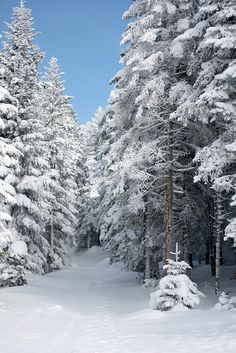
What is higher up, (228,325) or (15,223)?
(15,223)

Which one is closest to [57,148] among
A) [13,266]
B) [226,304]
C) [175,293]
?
[13,266]

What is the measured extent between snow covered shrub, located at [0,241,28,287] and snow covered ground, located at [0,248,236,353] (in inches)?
70.5

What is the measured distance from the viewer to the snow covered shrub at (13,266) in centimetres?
2373

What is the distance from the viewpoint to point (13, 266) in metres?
24.4

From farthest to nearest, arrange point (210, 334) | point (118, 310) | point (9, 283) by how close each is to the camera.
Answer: point (9, 283) → point (118, 310) → point (210, 334)

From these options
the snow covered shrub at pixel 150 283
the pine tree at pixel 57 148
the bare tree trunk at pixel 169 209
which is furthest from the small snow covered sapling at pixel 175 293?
the pine tree at pixel 57 148

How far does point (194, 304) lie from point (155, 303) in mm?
1432

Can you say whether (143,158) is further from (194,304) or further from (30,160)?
(30,160)

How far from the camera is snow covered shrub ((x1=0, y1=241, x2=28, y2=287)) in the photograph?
2373 centimetres

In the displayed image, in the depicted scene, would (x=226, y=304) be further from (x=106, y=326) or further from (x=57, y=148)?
(x=57, y=148)

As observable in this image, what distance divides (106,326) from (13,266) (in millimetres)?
12146

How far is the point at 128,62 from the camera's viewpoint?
18812 millimetres

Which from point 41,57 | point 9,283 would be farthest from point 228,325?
point 41,57

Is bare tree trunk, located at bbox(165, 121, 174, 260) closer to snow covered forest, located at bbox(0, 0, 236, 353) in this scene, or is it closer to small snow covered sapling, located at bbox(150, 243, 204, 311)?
snow covered forest, located at bbox(0, 0, 236, 353)
